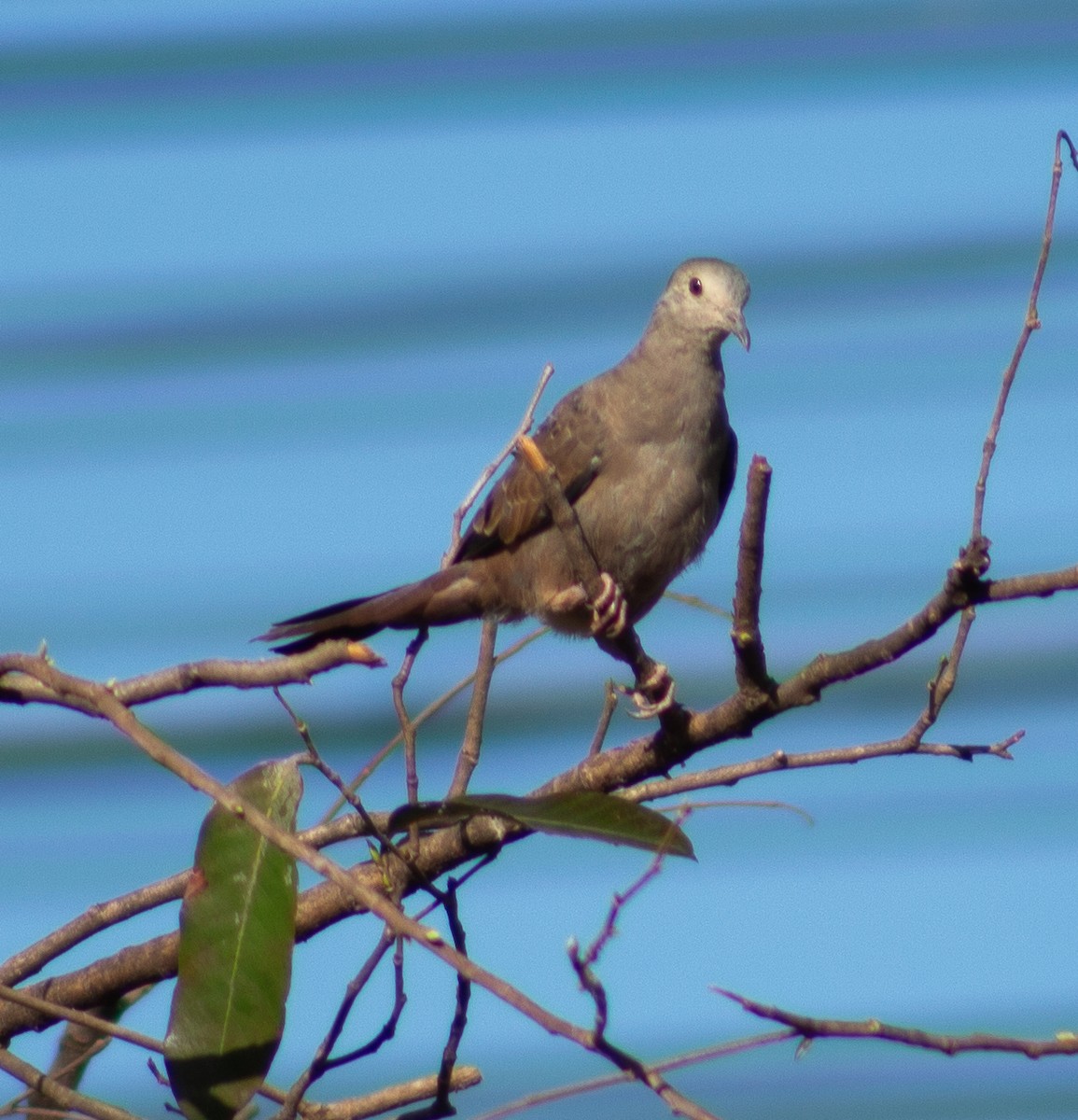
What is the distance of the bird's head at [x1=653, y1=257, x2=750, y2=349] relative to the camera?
404cm

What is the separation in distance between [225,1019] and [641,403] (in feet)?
7.30

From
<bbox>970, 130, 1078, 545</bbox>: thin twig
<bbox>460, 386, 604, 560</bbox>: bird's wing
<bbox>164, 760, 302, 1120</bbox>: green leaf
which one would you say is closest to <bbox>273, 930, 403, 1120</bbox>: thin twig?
<bbox>164, 760, 302, 1120</bbox>: green leaf

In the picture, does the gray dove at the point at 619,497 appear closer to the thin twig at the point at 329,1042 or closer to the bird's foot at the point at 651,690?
the bird's foot at the point at 651,690

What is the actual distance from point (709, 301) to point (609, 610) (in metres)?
1.46

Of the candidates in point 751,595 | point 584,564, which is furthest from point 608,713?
point 751,595

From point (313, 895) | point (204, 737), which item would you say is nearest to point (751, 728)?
point (313, 895)

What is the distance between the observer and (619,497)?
12.8 feet

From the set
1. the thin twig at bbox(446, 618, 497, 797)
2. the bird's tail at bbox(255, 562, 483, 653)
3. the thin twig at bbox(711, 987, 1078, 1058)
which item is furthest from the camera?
the bird's tail at bbox(255, 562, 483, 653)

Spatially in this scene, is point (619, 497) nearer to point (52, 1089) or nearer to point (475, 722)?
point (475, 722)

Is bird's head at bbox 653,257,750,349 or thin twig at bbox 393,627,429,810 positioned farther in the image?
bird's head at bbox 653,257,750,349

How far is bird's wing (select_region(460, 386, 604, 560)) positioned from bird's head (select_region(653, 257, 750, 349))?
35cm

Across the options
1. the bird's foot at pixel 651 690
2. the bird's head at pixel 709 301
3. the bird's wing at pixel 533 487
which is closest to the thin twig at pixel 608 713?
the bird's foot at pixel 651 690

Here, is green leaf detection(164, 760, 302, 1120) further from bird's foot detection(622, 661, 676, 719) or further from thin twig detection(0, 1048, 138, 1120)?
bird's foot detection(622, 661, 676, 719)

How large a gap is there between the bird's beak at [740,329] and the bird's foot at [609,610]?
1132 mm
